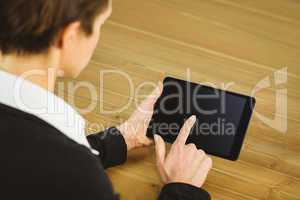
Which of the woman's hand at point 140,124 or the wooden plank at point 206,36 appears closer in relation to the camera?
the woman's hand at point 140,124

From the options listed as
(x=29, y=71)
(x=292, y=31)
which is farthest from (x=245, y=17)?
(x=29, y=71)

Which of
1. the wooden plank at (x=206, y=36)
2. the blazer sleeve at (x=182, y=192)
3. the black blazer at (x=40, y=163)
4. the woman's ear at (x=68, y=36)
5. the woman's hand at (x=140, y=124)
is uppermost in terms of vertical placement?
the woman's ear at (x=68, y=36)

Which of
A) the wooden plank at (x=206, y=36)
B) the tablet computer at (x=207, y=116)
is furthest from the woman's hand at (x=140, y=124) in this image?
the wooden plank at (x=206, y=36)

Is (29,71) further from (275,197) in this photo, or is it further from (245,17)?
(245,17)

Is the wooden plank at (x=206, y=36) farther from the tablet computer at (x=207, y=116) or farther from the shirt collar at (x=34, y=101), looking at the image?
the shirt collar at (x=34, y=101)

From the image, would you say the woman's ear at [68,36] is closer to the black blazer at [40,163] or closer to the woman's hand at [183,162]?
the black blazer at [40,163]

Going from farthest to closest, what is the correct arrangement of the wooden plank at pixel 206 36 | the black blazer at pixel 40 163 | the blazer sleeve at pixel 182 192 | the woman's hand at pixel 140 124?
the wooden plank at pixel 206 36 → the woman's hand at pixel 140 124 → the blazer sleeve at pixel 182 192 → the black blazer at pixel 40 163

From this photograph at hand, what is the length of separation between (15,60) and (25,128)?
12 cm

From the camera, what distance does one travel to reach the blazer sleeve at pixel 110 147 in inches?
34.7

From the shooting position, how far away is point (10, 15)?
620mm

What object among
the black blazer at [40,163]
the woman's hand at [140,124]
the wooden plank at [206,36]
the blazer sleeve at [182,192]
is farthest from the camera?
the wooden plank at [206,36]

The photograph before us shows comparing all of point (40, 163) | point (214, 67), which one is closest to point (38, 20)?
point (40, 163)

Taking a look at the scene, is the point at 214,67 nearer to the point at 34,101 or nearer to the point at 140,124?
the point at 140,124

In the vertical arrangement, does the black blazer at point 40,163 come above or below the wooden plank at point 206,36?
above
